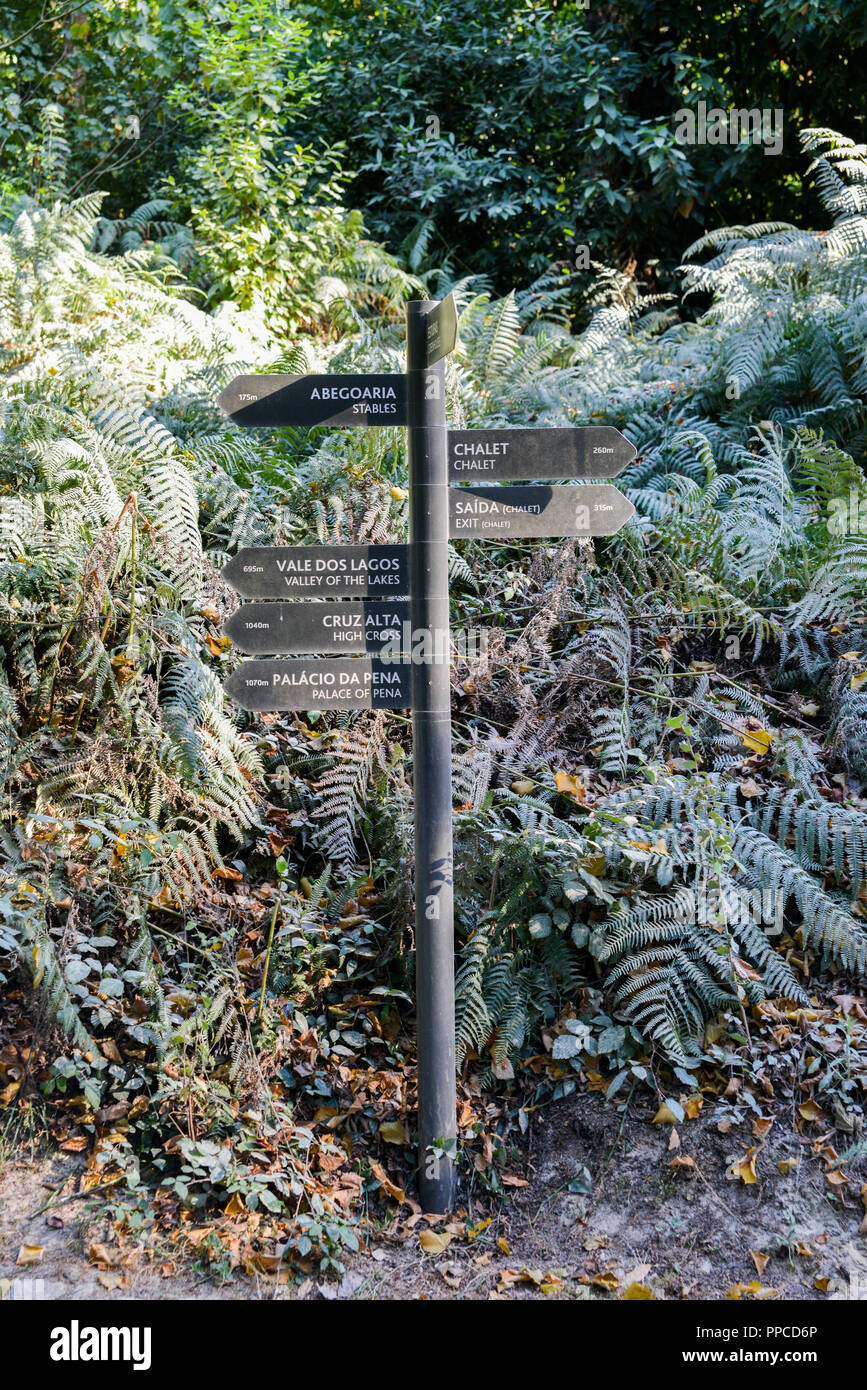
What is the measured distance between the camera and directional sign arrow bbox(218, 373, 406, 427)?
2.82 meters

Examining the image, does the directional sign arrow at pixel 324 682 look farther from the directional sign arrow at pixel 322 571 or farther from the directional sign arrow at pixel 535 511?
the directional sign arrow at pixel 535 511

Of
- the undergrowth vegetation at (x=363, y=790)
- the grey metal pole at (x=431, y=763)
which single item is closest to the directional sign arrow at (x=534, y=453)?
the grey metal pole at (x=431, y=763)

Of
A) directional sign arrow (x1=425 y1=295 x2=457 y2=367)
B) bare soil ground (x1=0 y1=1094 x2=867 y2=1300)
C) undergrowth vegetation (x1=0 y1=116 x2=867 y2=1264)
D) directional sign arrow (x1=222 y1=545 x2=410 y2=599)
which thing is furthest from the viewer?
undergrowth vegetation (x1=0 y1=116 x2=867 y2=1264)

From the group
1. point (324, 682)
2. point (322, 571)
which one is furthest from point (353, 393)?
point (324, 682)

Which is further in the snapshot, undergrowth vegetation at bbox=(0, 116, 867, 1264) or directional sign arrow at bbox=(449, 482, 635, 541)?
undergrowth vegetation at bbox=(0, 116, 867, 1264)

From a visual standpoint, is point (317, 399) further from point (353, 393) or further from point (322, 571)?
point (322, 571)

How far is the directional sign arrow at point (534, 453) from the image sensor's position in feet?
9.50

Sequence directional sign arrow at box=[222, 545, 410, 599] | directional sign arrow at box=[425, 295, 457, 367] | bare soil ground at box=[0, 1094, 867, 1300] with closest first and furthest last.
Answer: directional sign arrow at box=[425, 295, 457, 367], bare soil ground at box=[0, 1094, 867, 1300], directional sign arrow at box=[222, 545, 410, 599]

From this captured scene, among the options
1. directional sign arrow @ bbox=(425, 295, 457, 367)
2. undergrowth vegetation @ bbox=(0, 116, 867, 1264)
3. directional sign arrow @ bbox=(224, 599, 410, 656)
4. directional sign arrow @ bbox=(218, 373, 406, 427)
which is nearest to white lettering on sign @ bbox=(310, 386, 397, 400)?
directional sign arrow @ bbox=(218, 373, 406, 427)

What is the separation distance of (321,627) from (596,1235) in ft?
6.11

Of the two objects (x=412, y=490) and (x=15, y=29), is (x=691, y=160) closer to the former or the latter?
(x=15, y=29)

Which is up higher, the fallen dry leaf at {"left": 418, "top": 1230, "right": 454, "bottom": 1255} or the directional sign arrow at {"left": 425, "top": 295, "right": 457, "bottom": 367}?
the directional sign arrow at {"left": 425, "top": 295, "right": 457, "bottom": 367}

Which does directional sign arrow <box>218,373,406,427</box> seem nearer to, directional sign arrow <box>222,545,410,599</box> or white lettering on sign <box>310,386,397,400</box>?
white lettering on sign <box>310,386,397,400</box>

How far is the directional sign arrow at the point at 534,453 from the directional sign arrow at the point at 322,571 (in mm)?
301
